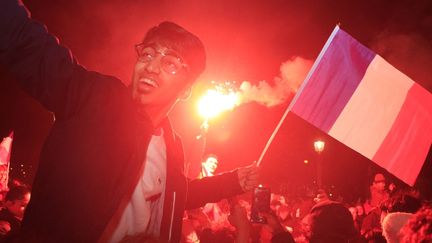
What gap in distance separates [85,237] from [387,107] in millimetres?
3501

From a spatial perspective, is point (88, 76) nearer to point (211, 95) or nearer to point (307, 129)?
point (211, 95)

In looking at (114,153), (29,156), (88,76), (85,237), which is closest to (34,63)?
(88,76)

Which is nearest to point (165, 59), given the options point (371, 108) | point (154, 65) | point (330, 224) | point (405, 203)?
point (154, 65)

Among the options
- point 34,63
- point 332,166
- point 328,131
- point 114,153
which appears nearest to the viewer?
point 34,63

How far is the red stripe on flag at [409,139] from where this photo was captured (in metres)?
3.97

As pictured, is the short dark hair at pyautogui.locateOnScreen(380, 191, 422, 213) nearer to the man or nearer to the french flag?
the french flag

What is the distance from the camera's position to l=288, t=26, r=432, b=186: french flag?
13.0 ft

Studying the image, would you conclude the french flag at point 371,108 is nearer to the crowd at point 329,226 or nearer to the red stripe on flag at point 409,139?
the red stripe on flag at point 409,139

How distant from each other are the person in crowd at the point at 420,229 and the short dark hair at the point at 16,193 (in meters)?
7.18

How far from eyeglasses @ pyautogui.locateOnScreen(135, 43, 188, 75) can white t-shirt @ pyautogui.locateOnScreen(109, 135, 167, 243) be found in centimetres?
62

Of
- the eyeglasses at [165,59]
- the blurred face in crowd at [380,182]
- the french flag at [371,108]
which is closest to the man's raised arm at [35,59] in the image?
the eyeglasses at [165,59]

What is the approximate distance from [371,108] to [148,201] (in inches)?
111

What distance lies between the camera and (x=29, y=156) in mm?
30906

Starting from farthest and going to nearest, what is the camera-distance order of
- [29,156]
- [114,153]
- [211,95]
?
[29,156] < [211,95] < [114,153]
